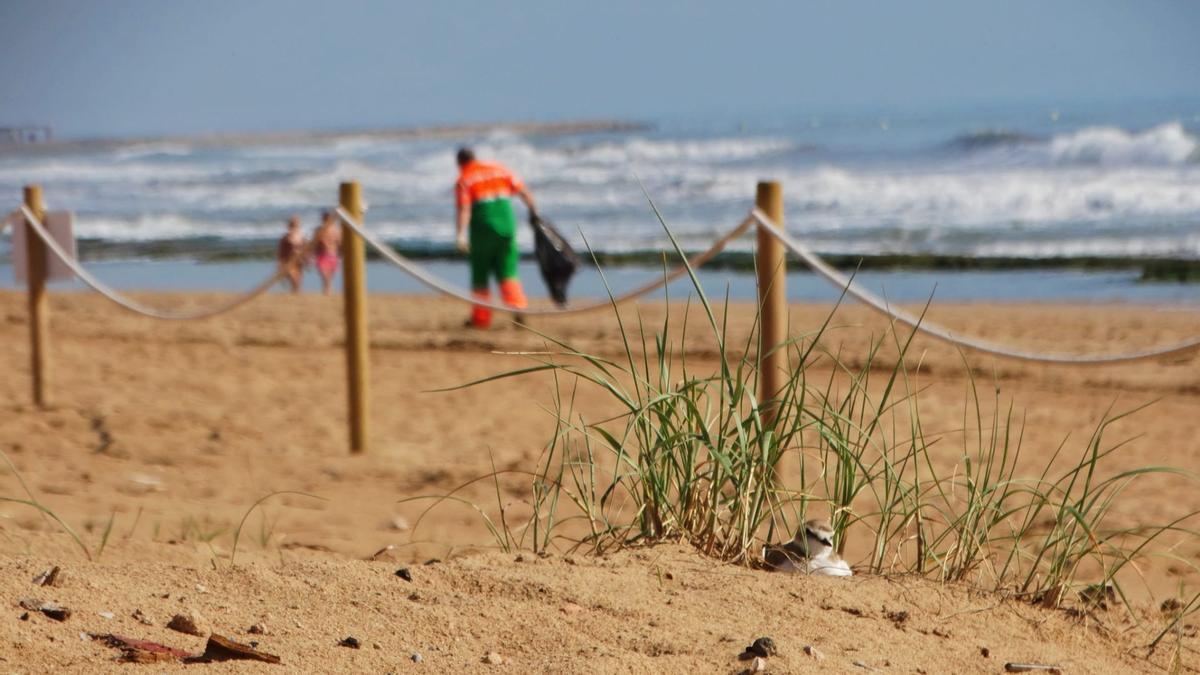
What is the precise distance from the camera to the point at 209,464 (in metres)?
5.95

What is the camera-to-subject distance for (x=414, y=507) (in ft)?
17.2

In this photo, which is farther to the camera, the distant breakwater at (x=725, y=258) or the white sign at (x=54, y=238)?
the distant breakwater at (x=725, y=258)

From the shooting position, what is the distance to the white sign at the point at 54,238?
680cm

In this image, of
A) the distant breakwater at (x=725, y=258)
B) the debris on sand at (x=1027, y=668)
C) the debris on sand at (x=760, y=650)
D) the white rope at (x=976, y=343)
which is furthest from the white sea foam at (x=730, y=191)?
the debris on sand at (x=760, y=650)

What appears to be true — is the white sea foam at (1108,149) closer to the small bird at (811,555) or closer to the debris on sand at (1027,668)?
the small bird at (811,555)

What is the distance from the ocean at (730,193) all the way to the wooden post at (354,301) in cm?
918

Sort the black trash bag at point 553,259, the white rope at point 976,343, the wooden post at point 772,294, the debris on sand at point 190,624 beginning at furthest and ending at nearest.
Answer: the black trash bag at point 553,259
the wooden post at point 772,294
the white rope at point 976,343
the debris on sand at point 190,624

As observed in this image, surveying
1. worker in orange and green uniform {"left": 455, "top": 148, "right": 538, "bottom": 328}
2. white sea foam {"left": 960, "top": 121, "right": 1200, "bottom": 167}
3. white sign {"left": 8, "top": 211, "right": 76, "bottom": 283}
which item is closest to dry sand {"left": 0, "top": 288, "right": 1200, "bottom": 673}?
worker in orange and green uniform {"left": 455, "top": 148, "right": 538, "bottom": 328}

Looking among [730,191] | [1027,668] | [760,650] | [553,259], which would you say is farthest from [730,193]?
[760,650]

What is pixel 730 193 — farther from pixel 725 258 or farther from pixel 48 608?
pixel 48 608

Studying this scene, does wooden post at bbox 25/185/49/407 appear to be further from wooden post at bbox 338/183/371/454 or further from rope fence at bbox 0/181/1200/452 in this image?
wooden post at bbox 338/183/371/454

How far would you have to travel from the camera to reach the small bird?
2914 millimetres

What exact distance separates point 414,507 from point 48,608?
2797 mm

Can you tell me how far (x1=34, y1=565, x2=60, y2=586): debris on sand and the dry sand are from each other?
0.03 m
